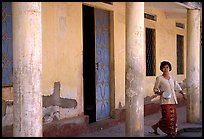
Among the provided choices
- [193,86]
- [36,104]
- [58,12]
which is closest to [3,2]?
[58,12]

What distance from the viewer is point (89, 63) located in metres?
7.72

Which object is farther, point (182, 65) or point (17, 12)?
point (182, 65)

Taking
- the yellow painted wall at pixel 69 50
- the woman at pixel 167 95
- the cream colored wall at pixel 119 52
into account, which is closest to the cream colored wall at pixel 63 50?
the yellow painted wall at pixel 69 50

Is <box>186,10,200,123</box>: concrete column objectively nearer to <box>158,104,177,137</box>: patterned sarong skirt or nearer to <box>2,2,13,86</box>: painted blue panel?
<box>158,104,177,137</box>: patterned sarong skirt

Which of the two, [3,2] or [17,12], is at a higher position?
[3,2]

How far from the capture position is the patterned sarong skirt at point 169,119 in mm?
6582

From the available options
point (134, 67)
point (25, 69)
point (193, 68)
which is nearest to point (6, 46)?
point (25, 69)

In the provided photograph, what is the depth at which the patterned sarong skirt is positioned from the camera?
658 centimetres

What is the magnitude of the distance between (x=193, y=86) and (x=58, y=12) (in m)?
3.75

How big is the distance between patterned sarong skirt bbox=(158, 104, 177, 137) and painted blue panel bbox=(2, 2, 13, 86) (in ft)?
9.11

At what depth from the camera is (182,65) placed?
12.8m

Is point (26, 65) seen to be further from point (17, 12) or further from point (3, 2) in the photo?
point (3, 2)

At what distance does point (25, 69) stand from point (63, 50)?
262 centimetres

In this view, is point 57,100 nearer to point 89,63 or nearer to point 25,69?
point 89,63
